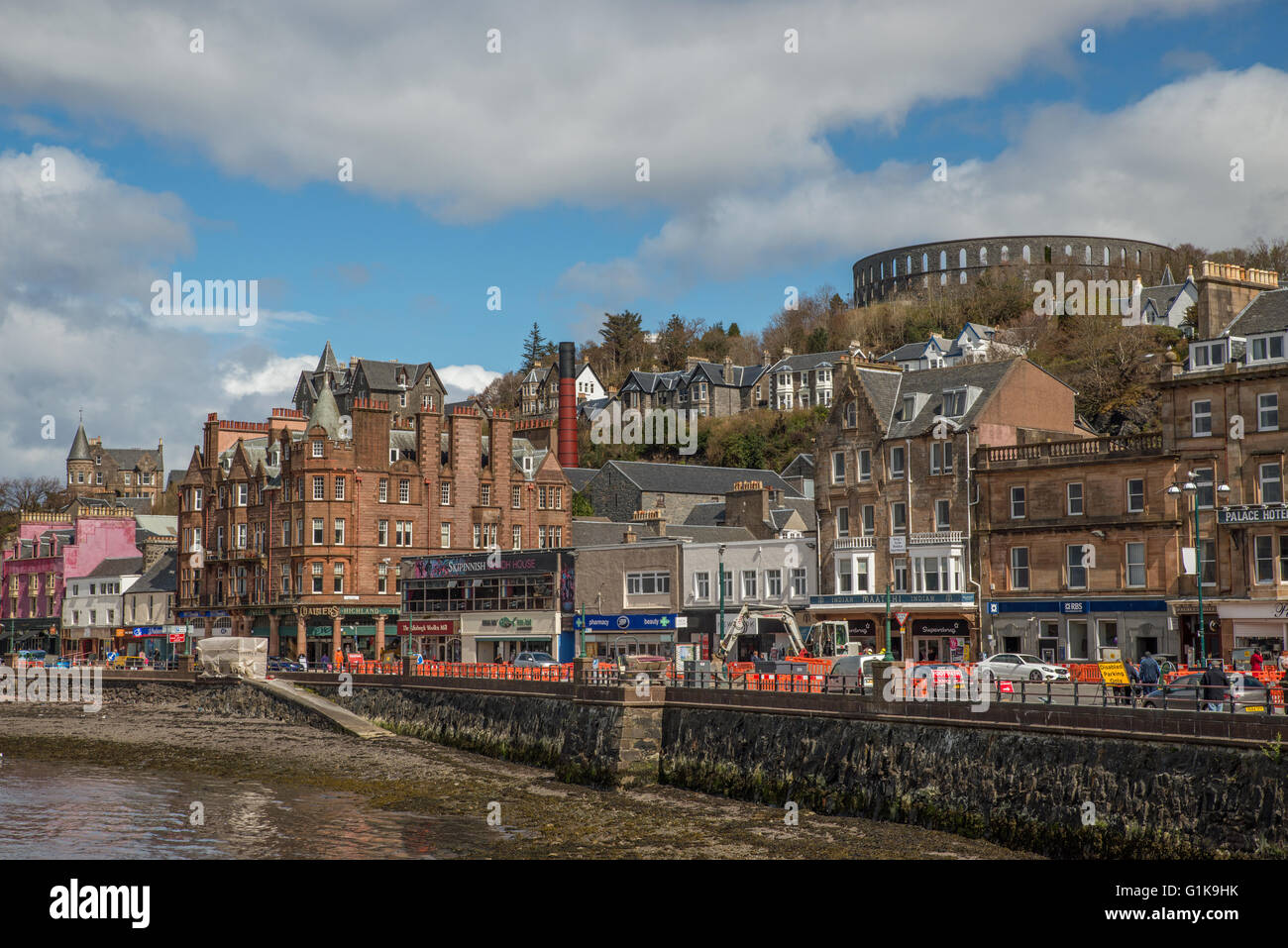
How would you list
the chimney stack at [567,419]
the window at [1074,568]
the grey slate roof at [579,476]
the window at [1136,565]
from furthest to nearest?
the chimney stack at [567,419] < the grey slate roof at [579,476] < the window at [1074,568] < the window at [1136,565]

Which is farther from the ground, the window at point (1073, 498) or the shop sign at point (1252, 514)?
the window at point (1073, 498)

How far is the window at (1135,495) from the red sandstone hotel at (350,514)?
43.1 metres

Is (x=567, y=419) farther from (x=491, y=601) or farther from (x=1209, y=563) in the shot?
(x=1209, y=563)

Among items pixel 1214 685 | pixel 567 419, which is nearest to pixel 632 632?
pixel 1214 685

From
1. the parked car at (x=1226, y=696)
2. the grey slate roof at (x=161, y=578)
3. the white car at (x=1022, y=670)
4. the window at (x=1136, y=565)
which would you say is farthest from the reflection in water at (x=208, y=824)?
the grey slate roof at (x=161, y=578)

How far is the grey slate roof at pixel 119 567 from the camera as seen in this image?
342 ft

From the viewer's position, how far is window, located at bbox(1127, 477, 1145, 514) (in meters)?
52.7

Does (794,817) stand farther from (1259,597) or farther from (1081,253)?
(1081,253)

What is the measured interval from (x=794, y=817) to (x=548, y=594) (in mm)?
41681

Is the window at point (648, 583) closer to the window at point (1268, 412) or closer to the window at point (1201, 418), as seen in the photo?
the window at point (1201, 418)

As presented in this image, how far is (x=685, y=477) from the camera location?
9969cm

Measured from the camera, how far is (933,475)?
59562mm

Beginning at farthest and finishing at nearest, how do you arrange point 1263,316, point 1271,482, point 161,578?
point 161,578 → point 1263,316 → point 1271,482

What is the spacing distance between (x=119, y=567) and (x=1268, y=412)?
84418mm
